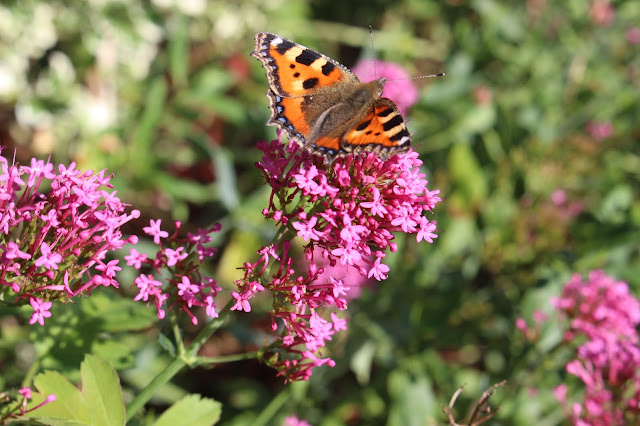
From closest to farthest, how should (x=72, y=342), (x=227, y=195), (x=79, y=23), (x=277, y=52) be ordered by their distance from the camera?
1. (x=72, y=342)
2. (x=277, y=52)
3. (x=227, y=195)
4. (x=79, y=23)

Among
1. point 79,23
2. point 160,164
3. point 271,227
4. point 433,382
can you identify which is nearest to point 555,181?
point 433,382

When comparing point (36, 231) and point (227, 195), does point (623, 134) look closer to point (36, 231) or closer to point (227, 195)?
point (227, 195)

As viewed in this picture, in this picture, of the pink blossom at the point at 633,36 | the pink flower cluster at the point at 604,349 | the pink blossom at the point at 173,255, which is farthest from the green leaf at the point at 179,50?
the pink blossom at the point at 633,36

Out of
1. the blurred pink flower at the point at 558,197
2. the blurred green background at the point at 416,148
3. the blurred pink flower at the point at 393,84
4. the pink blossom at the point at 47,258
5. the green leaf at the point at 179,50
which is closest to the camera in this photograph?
the pink blossom at the point at 47,258

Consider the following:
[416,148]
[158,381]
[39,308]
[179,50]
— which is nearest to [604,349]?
[416,148]

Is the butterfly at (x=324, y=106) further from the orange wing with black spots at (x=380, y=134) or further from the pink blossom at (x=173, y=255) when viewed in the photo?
the pink blossom at (x=173, y=255)

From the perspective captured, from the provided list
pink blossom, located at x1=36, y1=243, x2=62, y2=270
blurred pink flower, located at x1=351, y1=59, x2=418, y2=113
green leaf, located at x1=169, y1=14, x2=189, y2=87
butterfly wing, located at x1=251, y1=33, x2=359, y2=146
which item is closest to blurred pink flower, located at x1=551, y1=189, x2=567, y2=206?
blurred pink flower, located at x1=351, y1=59, x2=418, y2=113
